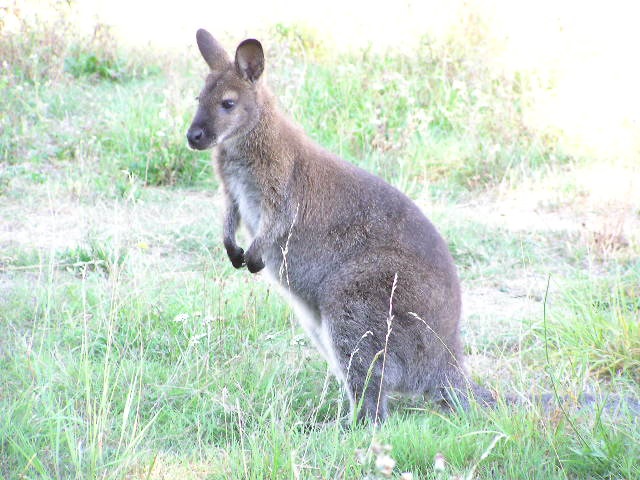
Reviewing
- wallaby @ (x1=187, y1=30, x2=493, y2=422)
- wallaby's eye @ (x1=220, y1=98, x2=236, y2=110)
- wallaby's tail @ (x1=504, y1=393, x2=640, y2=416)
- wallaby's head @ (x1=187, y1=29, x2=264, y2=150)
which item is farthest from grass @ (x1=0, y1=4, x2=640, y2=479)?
wallaby's eye @ (x1=220, y1=98, x2=236, y2=110)

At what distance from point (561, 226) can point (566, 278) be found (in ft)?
3.83

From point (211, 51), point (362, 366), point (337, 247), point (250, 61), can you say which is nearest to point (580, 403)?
point (362, 366)

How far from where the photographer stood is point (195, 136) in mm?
4281

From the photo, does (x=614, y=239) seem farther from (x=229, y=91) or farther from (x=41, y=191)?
(x=41, y=191)

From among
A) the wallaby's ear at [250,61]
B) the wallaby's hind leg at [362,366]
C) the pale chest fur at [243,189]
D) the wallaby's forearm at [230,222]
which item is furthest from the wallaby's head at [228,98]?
the wallaby's hind leg at [362,366]

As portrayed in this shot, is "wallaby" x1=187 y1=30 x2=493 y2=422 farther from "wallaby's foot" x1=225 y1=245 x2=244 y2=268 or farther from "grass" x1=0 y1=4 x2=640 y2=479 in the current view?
"grass" x1=0 y1=4 x2=640 y2=479

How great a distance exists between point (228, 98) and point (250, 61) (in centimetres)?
25

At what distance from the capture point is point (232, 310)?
4.66 m

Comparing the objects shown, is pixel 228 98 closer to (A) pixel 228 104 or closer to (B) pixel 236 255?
(A) pixel 228 104

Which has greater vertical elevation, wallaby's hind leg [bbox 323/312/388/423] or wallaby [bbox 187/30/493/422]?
wallaby [bbox 187/30/493/422]

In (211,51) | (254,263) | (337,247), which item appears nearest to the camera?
(337,247)

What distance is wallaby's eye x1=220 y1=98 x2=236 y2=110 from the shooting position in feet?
14.5

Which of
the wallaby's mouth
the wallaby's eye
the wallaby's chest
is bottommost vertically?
the wallaby's chest

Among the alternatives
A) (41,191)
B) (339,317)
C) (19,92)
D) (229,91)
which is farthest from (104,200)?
(339,317)
